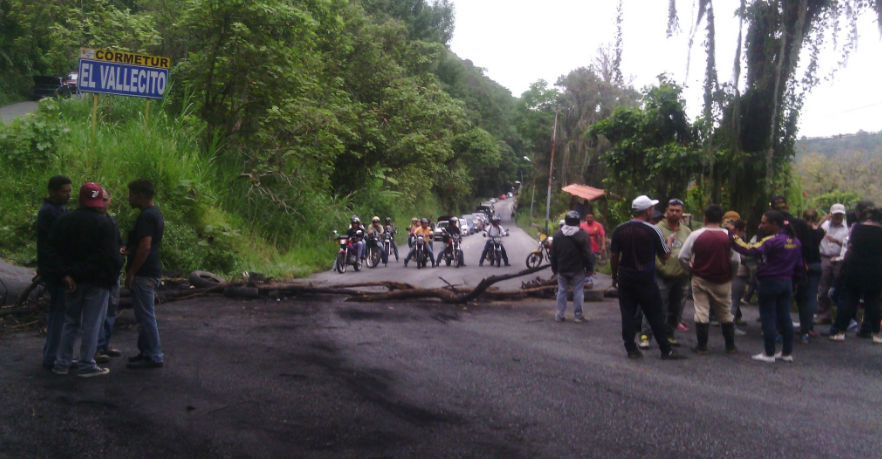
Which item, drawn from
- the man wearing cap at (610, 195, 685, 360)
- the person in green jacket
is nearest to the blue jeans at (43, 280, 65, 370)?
the man wearing cap at (610, 195, 685, 360)

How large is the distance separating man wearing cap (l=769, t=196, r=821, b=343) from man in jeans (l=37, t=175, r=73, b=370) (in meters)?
8.12

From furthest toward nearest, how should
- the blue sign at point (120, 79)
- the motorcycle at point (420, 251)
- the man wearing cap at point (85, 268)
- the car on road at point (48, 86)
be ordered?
the car on road at point (48, 86) < the motorcycle at point (420, 251) < the blue sign at point (120, 79) < the man wearing cap at point (85, 268)

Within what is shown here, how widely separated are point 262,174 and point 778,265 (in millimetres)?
13750

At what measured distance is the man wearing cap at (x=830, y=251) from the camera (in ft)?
30.6

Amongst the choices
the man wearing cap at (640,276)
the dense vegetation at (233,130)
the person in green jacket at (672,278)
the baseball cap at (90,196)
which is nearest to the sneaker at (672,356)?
the man wearing cap at (640,276)

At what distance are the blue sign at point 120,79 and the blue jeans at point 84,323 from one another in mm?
6793

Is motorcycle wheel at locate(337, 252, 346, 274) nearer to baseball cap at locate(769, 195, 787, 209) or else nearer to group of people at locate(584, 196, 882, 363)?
group of people at locate(584, 196, 882, 363)

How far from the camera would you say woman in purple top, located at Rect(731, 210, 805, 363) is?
288 inches

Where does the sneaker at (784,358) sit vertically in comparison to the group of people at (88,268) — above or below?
below

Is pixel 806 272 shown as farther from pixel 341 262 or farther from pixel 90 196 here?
pixel 341 262

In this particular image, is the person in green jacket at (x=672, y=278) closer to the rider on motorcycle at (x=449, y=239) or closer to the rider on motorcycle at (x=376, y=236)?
the rider on motorcycle at (x=376, y=236)

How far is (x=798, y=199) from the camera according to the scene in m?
14.5

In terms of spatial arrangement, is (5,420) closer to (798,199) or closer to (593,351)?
(593,351)

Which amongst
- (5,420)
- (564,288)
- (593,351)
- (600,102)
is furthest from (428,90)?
(5,420)
